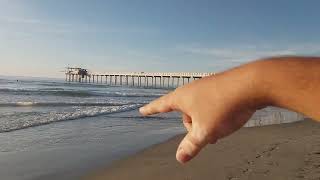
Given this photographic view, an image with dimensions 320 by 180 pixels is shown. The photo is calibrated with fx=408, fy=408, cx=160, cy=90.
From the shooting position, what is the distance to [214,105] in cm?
130

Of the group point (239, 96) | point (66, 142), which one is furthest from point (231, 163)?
point (239, 96)

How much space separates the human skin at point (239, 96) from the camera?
3.78ft

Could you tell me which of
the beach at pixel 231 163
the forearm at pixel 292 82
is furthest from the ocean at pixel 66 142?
the forearm at pixel 292 82

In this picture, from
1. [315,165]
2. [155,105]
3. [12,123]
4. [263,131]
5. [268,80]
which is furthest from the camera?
[12,123]

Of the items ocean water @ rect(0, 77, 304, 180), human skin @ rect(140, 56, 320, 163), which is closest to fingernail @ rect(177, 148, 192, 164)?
human skin @ rect(140, 56, 320, 163)

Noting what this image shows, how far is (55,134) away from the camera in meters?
12.0

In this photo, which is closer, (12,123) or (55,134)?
(55,134)

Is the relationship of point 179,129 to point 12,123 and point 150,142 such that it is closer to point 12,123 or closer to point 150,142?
point 150,142

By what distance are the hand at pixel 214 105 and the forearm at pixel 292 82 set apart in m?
0.04

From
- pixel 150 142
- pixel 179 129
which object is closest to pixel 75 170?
pixel 150 142

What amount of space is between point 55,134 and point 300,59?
37.7ft

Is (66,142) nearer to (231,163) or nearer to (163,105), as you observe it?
(231,163)

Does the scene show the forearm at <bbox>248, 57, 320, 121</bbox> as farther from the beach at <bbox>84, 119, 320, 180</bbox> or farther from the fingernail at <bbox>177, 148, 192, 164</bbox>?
the beach at <bbox>84, 119, 320, 180</bbox>

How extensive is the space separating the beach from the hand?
534 centimetres
